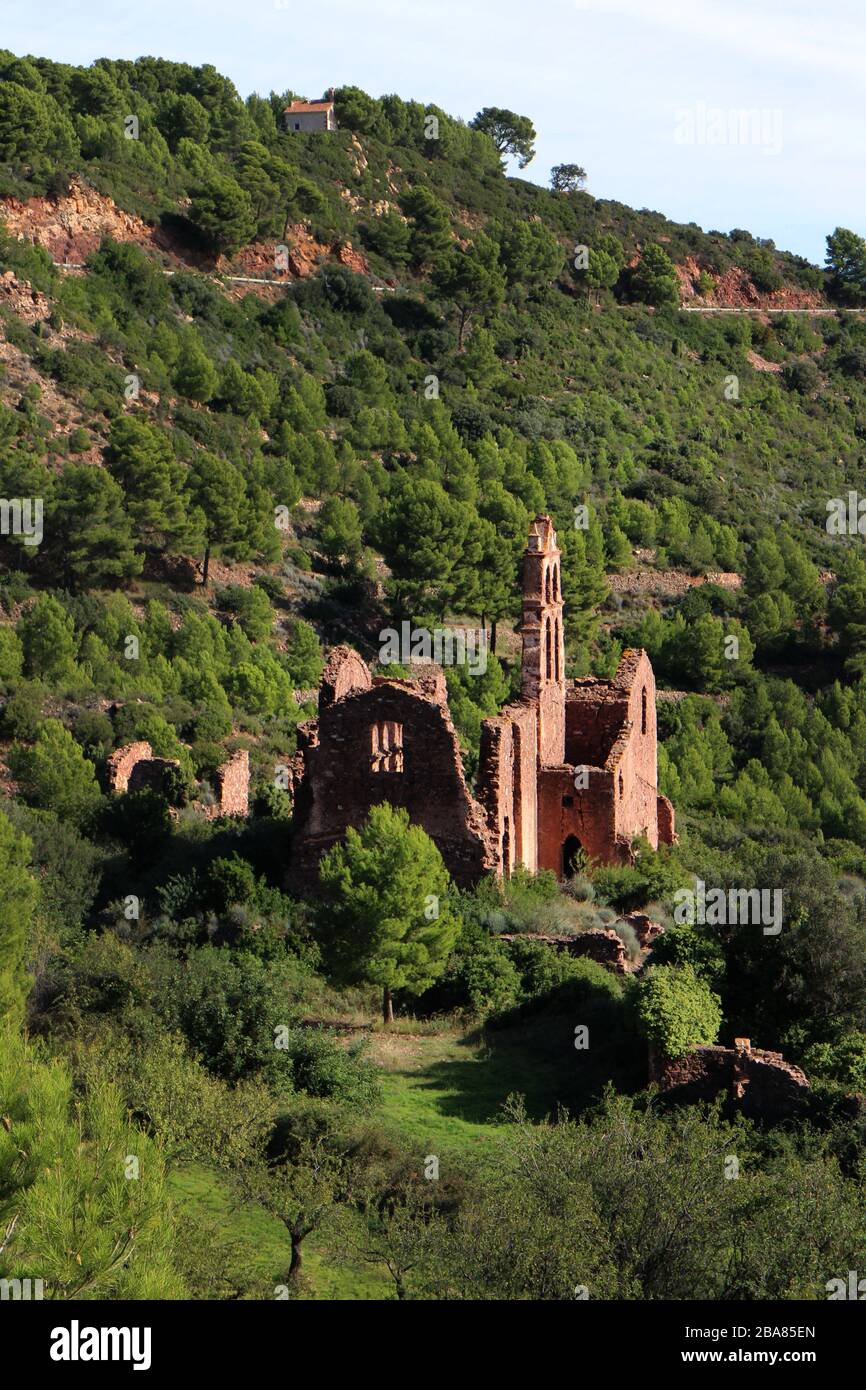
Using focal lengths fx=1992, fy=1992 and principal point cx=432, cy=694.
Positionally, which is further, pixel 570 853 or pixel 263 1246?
pixel 570 853

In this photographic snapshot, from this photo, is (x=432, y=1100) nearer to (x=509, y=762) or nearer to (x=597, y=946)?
(x=597, y=946)

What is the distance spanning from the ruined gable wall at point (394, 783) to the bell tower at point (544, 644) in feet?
15.1

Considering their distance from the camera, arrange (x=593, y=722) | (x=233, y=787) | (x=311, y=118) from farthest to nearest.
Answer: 1. (x=311, y=118)
2. (x=233, y=787)
3. (x=593, y=722)

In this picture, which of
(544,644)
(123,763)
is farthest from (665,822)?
(123,763)

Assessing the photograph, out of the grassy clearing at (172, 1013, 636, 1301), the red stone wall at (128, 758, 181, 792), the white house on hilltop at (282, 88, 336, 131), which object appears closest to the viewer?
the grassy clearing at (172, 1013, 636, 1301)

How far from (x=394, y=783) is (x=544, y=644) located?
6.42 metres

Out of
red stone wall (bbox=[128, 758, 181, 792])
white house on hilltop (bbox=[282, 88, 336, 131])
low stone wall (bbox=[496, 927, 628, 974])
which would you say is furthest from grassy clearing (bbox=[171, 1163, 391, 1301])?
white house on hilltop (bbox=[282, 88, 336, 131])

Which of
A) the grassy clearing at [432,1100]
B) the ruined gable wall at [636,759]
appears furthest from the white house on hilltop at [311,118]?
the grassy clearing at [432,1100]

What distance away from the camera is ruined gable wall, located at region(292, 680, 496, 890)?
110ft

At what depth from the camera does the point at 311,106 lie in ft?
380

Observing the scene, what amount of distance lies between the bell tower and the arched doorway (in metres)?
1.50

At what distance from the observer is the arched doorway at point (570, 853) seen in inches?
1499

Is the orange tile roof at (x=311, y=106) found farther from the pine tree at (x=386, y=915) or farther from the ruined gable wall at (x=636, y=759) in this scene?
the pine tree at (x=386, y=915)

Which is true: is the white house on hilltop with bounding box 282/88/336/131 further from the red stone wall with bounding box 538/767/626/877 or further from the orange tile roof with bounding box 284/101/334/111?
the red stone wall with bounding box 538/767/626/877
